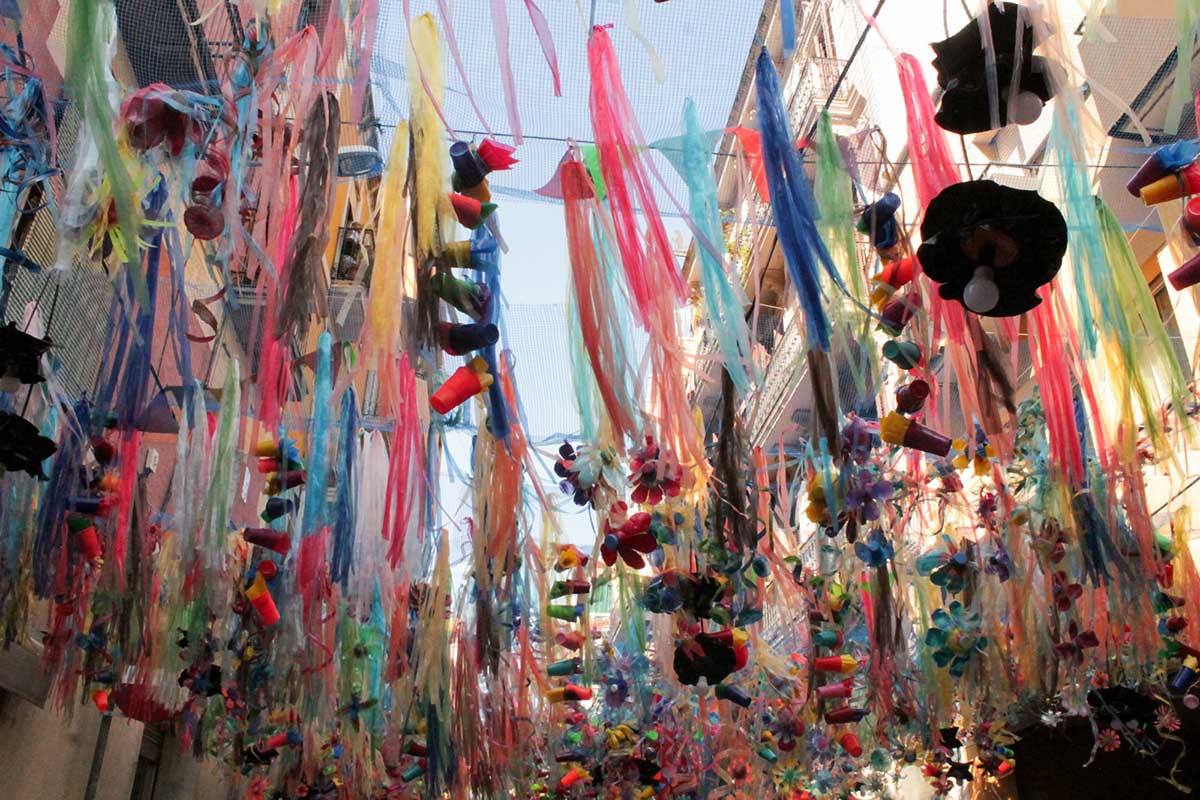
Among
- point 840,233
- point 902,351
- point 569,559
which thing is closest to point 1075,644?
point 569,559

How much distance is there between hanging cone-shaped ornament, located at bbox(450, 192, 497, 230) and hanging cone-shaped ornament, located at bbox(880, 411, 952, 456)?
5.00 feet

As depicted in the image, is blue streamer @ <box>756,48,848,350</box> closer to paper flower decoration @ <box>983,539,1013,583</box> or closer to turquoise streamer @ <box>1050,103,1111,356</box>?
turquoise streamer @ <box>1050,103,1111,356</box>

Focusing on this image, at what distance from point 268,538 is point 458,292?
2476 mm

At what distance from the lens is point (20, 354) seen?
2850mm

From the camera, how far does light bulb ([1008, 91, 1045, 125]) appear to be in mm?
2400

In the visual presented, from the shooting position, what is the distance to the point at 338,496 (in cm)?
501

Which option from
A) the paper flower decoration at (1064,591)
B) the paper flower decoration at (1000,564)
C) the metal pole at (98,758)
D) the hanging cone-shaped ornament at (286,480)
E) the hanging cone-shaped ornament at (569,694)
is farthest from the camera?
the metal pole at (98,758)

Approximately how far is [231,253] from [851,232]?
1.86 meters

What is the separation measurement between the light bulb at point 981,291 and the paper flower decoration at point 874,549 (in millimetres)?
2706

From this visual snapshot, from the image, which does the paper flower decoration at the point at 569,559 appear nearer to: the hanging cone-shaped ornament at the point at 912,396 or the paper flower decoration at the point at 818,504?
the paper flower decoration at the point at 818,504

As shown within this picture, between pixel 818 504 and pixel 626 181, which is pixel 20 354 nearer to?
pixel 626 181

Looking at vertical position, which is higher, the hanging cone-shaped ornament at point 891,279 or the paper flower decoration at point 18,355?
the hanging cone-shaped ornament at point 891,279

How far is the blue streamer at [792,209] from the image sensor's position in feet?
8.04

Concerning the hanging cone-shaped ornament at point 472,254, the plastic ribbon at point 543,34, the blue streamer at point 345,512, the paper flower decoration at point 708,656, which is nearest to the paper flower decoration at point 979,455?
the paper flower decoration at point 708,656
